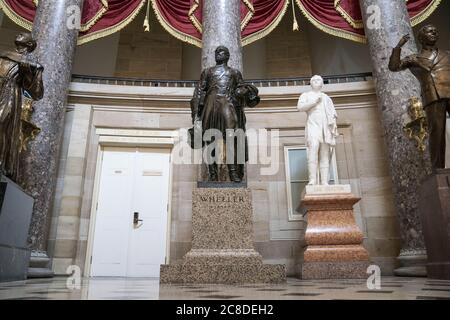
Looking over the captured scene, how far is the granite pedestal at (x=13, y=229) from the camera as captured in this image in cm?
378

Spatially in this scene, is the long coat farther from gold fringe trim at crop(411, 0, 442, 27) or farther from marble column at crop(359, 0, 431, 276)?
gold fringe trim at crop(411, 0, 442, 27)

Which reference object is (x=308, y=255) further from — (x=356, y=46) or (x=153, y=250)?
(x=356, y=46)

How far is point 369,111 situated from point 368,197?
71.7 inches


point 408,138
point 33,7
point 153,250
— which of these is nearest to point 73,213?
point 153,250

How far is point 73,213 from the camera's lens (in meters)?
6.93

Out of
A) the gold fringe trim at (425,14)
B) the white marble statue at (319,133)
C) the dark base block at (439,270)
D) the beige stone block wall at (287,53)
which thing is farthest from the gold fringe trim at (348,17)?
the dark base block at (439,270)

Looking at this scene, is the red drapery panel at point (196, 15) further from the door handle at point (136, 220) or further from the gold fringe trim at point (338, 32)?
the door handle at point (136, 220)

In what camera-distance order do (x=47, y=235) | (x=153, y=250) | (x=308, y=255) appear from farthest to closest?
(x=153, y=250)
(x=47, y=235)
(x=308, y=255)

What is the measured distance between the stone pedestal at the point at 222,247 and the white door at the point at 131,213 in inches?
122

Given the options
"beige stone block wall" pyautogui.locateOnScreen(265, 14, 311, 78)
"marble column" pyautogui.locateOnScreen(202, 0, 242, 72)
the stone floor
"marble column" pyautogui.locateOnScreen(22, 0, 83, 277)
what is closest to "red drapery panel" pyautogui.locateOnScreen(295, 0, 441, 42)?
"marble column" pyautogui.locateOnScreen(202, 0, 242, 72)

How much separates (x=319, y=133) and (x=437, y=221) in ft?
7.11

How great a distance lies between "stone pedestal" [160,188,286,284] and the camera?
4078 mm
